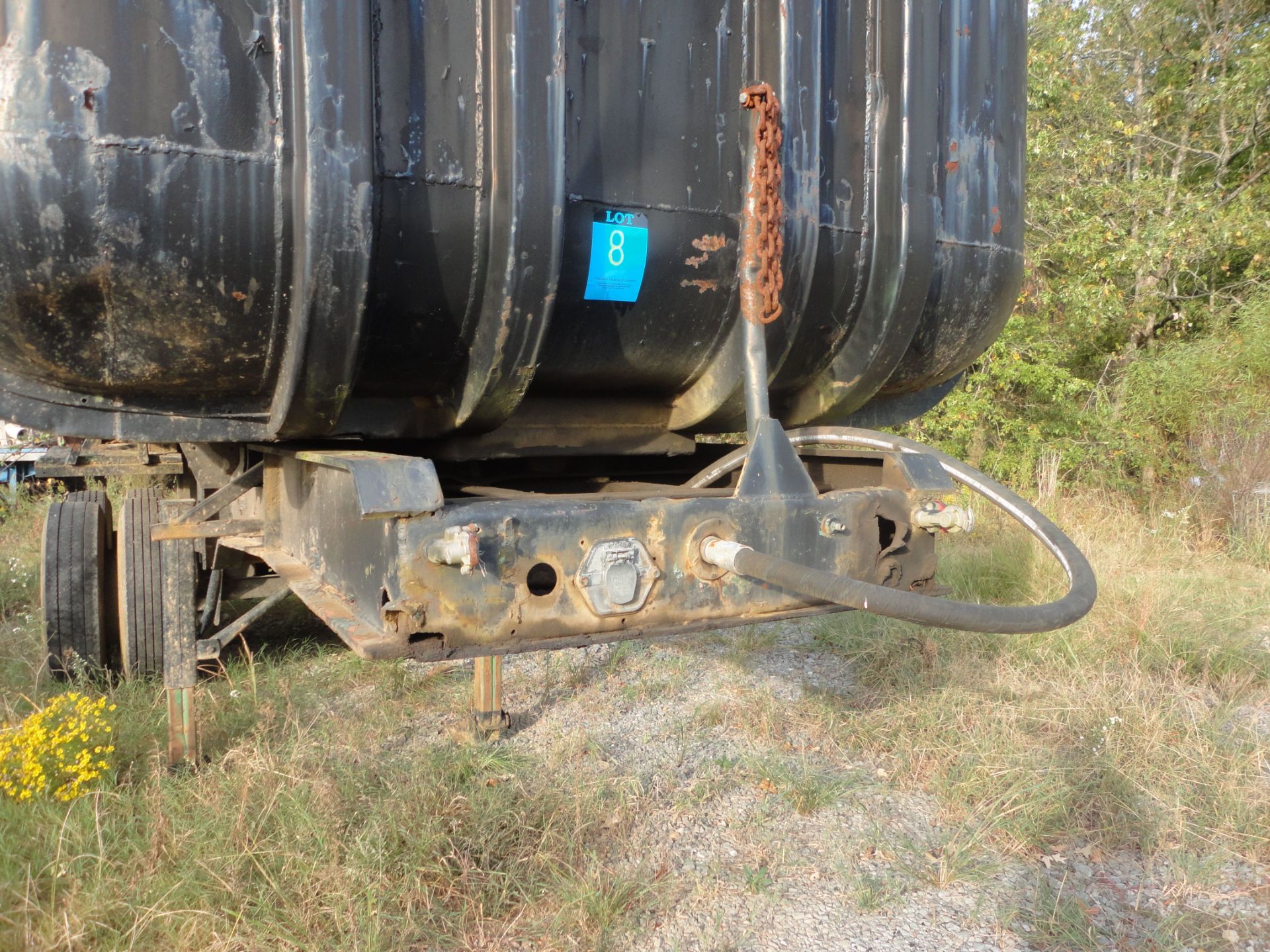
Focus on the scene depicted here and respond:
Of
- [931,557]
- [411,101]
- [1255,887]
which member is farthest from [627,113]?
[1255,887]

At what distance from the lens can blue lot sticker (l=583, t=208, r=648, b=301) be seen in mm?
1897

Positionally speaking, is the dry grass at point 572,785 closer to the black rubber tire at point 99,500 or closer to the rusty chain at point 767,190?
the black rubber tire at point 99,500

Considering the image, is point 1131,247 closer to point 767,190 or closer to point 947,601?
point 767,190

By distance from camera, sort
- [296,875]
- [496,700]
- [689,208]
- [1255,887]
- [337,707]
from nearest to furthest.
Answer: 1. [689,208]
2. [296,875]
3. [1255,887]
4. [496,700]
5. [337,707]

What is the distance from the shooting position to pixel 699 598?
5.96 feet

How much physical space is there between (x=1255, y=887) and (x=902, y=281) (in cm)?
210

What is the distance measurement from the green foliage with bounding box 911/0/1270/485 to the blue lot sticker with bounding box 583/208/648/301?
23.8ft

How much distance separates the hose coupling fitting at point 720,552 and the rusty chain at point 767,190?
0.53 metres

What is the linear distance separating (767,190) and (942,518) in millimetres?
814

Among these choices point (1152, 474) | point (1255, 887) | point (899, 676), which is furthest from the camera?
point (1152, 474)

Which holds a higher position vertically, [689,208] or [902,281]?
[689,208]

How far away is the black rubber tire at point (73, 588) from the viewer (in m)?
3.89

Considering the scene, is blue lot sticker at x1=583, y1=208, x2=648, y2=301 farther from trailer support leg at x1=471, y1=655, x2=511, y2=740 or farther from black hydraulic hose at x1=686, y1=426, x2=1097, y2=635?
trailer support leg at x1=471, y1=655, x2=511, y2=740

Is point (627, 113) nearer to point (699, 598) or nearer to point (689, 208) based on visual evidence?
→ point (689, 208)
